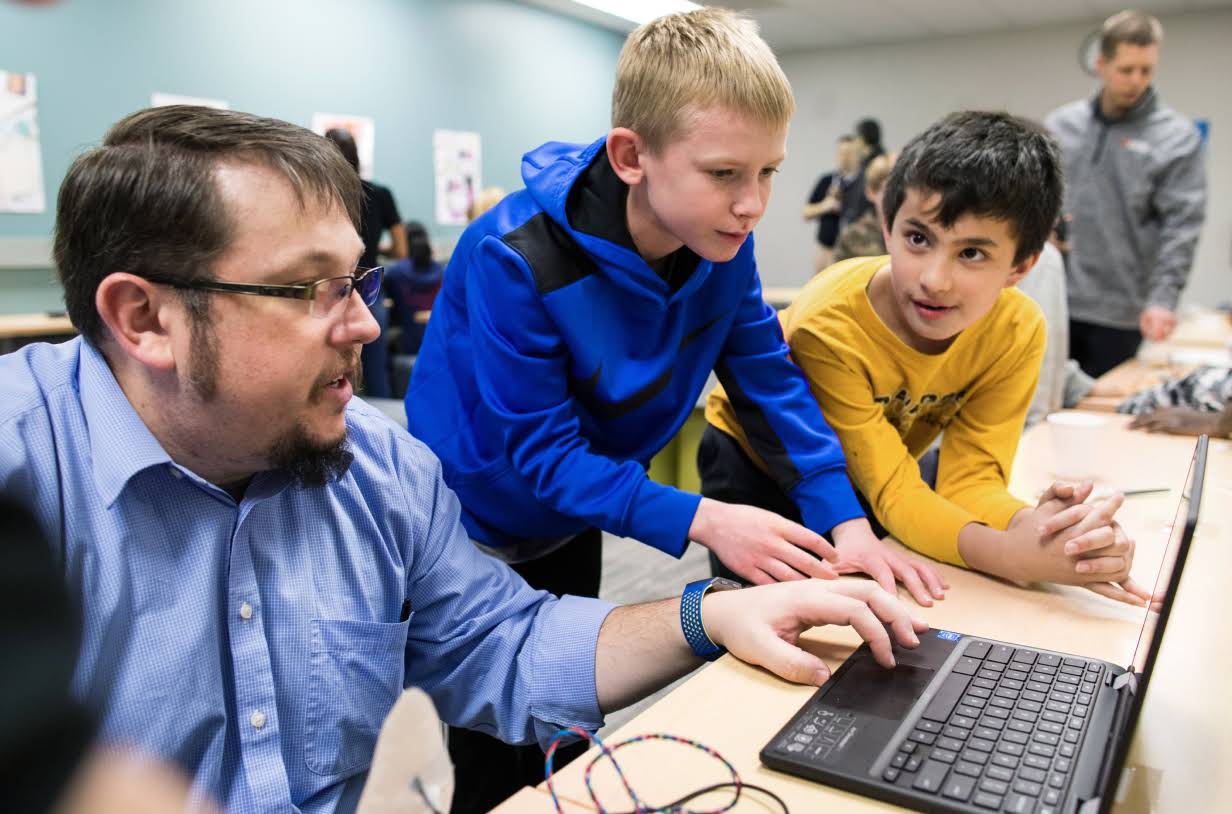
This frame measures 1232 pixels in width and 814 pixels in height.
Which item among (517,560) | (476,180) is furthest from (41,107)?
(517,560)

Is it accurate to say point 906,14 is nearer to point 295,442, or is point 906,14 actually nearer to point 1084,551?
point 1084,551

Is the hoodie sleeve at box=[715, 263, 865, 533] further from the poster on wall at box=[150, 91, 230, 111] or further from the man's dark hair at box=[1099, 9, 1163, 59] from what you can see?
the poster on wall at box=[150, 91, 230, 111]

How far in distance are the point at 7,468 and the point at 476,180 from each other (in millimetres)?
6892

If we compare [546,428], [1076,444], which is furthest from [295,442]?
[1076,444]

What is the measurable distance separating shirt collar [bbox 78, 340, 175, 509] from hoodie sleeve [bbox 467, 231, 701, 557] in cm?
46

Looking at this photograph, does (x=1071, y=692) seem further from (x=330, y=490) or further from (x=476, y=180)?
(x=476, y=180)

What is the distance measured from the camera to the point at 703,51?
118 cm

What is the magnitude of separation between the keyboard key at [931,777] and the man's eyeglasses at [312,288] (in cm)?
66

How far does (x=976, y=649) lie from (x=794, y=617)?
0.19 meters

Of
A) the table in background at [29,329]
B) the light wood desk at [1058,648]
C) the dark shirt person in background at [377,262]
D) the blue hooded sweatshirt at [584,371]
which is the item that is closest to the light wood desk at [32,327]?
the table in background at [29,329]

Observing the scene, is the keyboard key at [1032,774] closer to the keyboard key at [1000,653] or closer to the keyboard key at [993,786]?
the keyboard key at [993,786]

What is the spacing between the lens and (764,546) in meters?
1.11

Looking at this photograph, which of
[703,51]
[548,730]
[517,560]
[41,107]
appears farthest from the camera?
[41,107]

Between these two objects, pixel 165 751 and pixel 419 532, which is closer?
pixel 165 751
